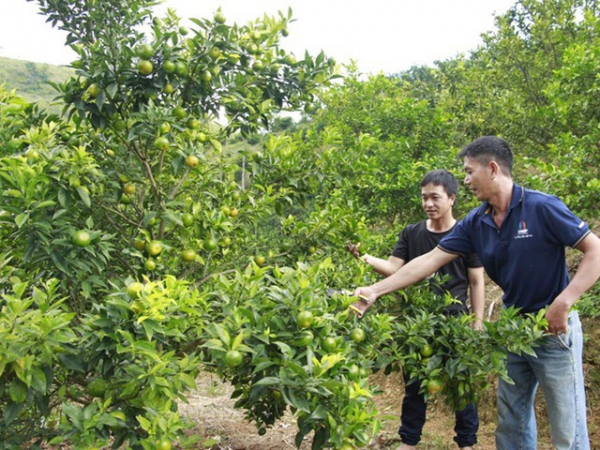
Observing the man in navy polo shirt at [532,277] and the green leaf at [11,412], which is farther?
the man in navy polo shirt at [532,277]

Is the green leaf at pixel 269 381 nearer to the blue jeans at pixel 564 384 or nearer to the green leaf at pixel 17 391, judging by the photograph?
the green leaf at pixel 17 391

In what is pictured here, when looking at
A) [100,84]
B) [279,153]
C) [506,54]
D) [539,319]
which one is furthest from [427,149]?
[100,84]

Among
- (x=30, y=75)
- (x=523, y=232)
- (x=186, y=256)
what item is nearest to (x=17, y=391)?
(x=186, y=256)

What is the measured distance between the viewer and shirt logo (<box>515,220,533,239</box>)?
269 centimetres

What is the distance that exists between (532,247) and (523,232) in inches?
3.5

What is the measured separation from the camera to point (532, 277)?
2.71 meters

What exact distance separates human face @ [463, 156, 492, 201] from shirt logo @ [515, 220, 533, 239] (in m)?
0.23

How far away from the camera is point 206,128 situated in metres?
3.15

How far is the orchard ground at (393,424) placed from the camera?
425cm

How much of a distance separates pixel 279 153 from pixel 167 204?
0.77m

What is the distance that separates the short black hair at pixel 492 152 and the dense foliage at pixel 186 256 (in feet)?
2.14

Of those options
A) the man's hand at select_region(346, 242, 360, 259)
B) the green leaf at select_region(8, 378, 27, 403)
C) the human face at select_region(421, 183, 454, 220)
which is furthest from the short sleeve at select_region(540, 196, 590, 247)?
the green leaf at select_region(8, 378, 27, 403)

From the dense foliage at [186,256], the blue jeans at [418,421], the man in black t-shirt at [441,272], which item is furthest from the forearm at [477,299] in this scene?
the blue jeans at [418,421]

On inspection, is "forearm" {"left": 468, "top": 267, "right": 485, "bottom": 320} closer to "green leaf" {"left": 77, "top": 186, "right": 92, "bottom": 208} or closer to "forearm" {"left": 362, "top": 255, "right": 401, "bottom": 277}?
"forearm" {"left": 362, "top": 255, "right": 401, "bottom": 277}
